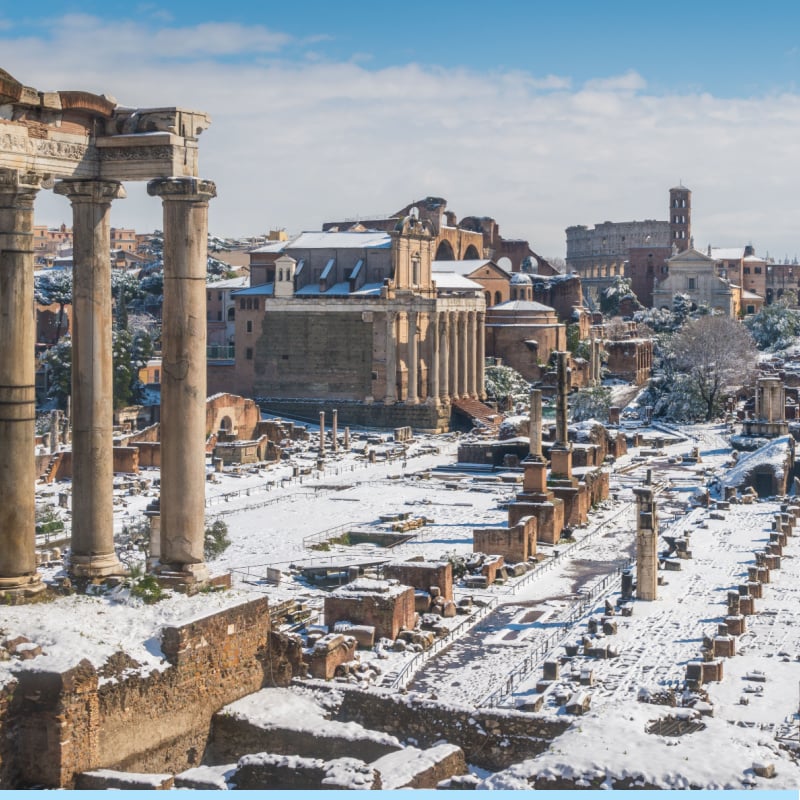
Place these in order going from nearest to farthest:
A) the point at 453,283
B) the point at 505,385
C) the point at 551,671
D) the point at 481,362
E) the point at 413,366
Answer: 1. the point at 551,671
2. the point at 413,366
3. the point at 481,362
4. the point at 505,385
5. the point at 453,283

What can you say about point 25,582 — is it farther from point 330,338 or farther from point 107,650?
point 330,338

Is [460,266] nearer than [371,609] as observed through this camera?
No

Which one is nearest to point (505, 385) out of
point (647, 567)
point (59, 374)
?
point (59, 374)

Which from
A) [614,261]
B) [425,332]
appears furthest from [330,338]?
[614,261]

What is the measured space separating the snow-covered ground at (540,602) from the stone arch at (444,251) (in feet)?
141

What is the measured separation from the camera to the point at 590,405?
3088 inches

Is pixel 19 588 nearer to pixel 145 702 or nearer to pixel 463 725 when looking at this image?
pixel 145 702

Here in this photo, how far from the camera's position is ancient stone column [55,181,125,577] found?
727 inches

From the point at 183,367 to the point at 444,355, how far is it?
60.9 meters

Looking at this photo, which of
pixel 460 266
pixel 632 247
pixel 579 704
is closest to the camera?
pixel 579 704

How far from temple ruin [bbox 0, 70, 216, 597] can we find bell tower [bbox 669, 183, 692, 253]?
5441 inches

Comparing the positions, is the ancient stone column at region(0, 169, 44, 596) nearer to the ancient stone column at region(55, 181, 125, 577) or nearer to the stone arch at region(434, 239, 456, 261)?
the ancient stone column at region(55, 181, 125, 577)

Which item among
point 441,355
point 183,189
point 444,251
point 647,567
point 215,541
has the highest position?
point 444,251

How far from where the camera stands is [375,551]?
132 feet
